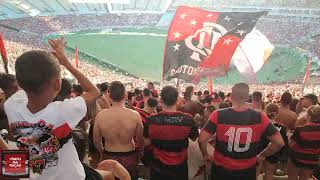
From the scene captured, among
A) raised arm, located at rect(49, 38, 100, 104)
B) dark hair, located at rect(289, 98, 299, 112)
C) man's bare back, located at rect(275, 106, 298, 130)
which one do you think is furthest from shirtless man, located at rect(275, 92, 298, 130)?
raised arm, located at rect(49, 38, 100, 104)

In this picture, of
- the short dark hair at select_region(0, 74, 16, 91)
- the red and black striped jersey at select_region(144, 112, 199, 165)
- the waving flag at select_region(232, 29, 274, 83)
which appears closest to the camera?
the red and black striped jersey at select_region(144, 112, 199, 165)

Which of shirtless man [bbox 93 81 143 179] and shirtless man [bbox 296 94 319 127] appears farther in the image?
shirtless man [bbox 296 94 319 127]

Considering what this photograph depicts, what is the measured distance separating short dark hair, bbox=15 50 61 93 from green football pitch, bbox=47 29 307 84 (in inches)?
1267

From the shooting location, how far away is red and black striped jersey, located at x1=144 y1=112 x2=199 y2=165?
147 inches

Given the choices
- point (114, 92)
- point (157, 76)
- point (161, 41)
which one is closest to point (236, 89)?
point (114, 92)

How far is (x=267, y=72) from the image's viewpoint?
37.4 meters

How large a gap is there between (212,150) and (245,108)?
680 mm

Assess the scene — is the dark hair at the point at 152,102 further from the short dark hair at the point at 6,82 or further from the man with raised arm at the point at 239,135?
the short dark hair at the point at 6,82

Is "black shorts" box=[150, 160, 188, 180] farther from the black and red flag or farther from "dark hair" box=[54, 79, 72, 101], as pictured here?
the black and red flag

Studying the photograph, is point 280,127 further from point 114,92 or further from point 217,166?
point 114,92

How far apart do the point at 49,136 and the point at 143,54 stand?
39.1 m

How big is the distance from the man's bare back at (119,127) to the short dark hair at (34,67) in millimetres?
2138

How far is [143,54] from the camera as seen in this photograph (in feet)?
133

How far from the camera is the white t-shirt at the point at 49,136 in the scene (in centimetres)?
175
